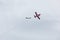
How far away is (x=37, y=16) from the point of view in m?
103

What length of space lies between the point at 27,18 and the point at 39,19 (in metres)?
7.21

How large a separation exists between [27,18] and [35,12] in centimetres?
627

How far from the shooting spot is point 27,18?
104 meters

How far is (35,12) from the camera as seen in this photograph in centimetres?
10619

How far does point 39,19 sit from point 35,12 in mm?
5009

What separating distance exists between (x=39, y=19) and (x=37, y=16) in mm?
3085

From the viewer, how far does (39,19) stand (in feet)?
344

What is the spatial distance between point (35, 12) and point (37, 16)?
4.38m
